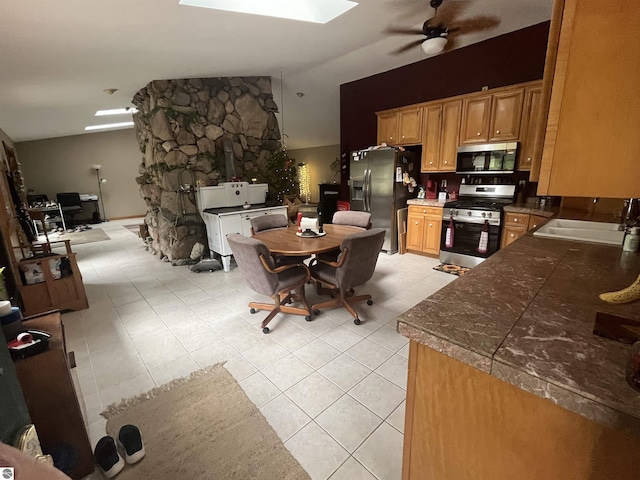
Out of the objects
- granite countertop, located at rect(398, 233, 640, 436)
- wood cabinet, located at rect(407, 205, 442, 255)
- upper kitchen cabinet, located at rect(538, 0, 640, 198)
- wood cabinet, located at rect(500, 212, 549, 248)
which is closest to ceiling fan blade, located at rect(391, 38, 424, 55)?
wood cabinet, located at rect(407, 205, 442, 255)

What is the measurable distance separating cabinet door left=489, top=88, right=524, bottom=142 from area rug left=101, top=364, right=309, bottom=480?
4021mm

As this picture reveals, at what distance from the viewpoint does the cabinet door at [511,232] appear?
343 centimetres

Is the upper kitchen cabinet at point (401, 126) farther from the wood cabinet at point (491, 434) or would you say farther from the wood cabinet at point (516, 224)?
the wood cabinet at point (491, 434)

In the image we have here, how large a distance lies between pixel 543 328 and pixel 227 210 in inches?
A: 155

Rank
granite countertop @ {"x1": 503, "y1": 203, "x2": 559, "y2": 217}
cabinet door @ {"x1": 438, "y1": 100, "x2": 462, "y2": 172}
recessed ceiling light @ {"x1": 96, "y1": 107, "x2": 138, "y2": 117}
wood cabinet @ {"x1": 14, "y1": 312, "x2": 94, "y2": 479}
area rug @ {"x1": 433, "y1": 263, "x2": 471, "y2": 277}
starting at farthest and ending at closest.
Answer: recessed ceiling light @ {"x1": 96, "y1": 107, "x2": 138, "y2": 117}, cabinet door @ {"x1": 438, "y1": 100, "x2": 462, "y2": 172}, area rug @ {"x1": 433, "y1": 263, "x2": 471, "y2": 277}, granite countertop @ {"x1": 503, "y1": 203, "x2": 559, "y2": 217}, wood cabinet @ {"x1": 14, "y1": 312, "x2": 94, "y2": 479}

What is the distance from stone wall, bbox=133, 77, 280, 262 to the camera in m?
4.26

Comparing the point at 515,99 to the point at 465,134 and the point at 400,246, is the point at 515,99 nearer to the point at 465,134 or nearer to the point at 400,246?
the point at 465,134

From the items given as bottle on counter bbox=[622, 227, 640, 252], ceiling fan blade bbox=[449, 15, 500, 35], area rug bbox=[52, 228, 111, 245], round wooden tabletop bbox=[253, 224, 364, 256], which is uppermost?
ceiling fan blade bbox=[449, 15, 500, 35]

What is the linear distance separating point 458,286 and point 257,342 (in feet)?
5.72

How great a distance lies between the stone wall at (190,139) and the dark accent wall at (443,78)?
156 centimetres

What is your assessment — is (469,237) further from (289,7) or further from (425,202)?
(289,7)

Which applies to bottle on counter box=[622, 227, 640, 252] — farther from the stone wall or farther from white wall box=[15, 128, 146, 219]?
white wall box=[15, 128, 146, 219]

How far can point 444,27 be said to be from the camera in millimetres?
2820

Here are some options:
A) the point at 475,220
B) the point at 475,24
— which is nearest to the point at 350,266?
the point at 475,220
